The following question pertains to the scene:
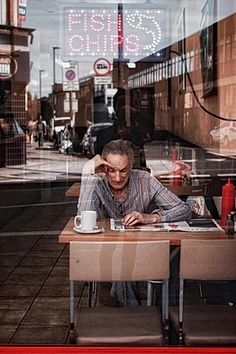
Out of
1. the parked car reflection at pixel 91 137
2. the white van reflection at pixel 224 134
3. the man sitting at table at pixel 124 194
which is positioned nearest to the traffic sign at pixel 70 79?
the parked car reflection at pixel 91 137

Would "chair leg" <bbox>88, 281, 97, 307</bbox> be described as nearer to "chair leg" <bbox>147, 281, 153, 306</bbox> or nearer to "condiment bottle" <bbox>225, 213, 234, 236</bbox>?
"chair leg" <bbox>147, 281, 153, 306</bbox>

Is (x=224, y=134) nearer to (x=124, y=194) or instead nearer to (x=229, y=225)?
(x=124, y=194)

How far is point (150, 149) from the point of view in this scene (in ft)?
11.1

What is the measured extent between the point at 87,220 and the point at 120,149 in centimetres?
43

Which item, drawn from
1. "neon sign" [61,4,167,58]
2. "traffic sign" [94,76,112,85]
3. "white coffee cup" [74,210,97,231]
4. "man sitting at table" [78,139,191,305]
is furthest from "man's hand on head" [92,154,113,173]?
"traffic sign" [94,76,112,85]

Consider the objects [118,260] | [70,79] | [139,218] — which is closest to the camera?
[118,260]

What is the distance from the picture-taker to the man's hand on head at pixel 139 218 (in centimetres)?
248

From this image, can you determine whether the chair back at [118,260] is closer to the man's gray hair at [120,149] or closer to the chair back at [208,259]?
the chair back at [208,259]

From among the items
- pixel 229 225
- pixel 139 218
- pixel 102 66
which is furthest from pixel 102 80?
pixel 229 225

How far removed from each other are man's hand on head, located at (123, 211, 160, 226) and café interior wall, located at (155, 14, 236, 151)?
0.92m

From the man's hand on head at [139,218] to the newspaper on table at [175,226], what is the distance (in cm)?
3

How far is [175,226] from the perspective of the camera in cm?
246

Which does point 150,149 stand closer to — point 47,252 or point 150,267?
point 47,252

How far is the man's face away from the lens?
262 cm
